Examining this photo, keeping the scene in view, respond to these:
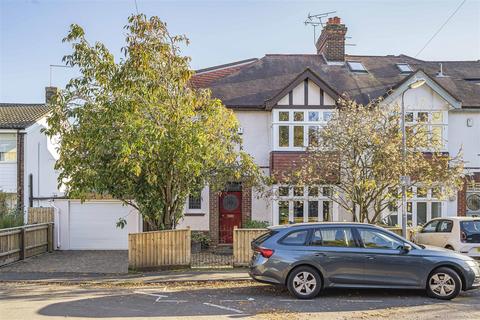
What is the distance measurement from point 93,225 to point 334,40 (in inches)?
540

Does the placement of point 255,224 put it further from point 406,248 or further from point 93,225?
point 406,248

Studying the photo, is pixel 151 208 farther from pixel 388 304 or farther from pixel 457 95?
pixel 457 95

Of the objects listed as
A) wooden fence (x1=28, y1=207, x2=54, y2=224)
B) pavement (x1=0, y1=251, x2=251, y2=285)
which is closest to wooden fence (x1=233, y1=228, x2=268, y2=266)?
pavement (x1=0, y1=251, x2=251, y2=285)

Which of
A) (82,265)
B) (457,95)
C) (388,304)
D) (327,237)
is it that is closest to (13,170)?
(82,265)

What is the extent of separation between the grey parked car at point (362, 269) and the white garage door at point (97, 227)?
1018 cm

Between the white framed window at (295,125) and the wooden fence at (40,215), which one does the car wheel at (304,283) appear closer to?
the white framed window at (295,125)

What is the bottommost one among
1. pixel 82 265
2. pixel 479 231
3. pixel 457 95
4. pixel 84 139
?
pixel 82 265

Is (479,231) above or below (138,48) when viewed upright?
below

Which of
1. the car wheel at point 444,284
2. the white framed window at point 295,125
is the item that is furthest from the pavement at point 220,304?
the white framed window at point 295,125

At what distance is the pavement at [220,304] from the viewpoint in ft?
28.5

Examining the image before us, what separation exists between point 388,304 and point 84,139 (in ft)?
27.2

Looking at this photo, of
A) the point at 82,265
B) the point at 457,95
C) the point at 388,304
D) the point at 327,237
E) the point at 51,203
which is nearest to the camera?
the point at 388,304

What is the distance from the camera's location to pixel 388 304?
954cm

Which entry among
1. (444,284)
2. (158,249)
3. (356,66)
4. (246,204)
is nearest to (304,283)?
(444,284)
